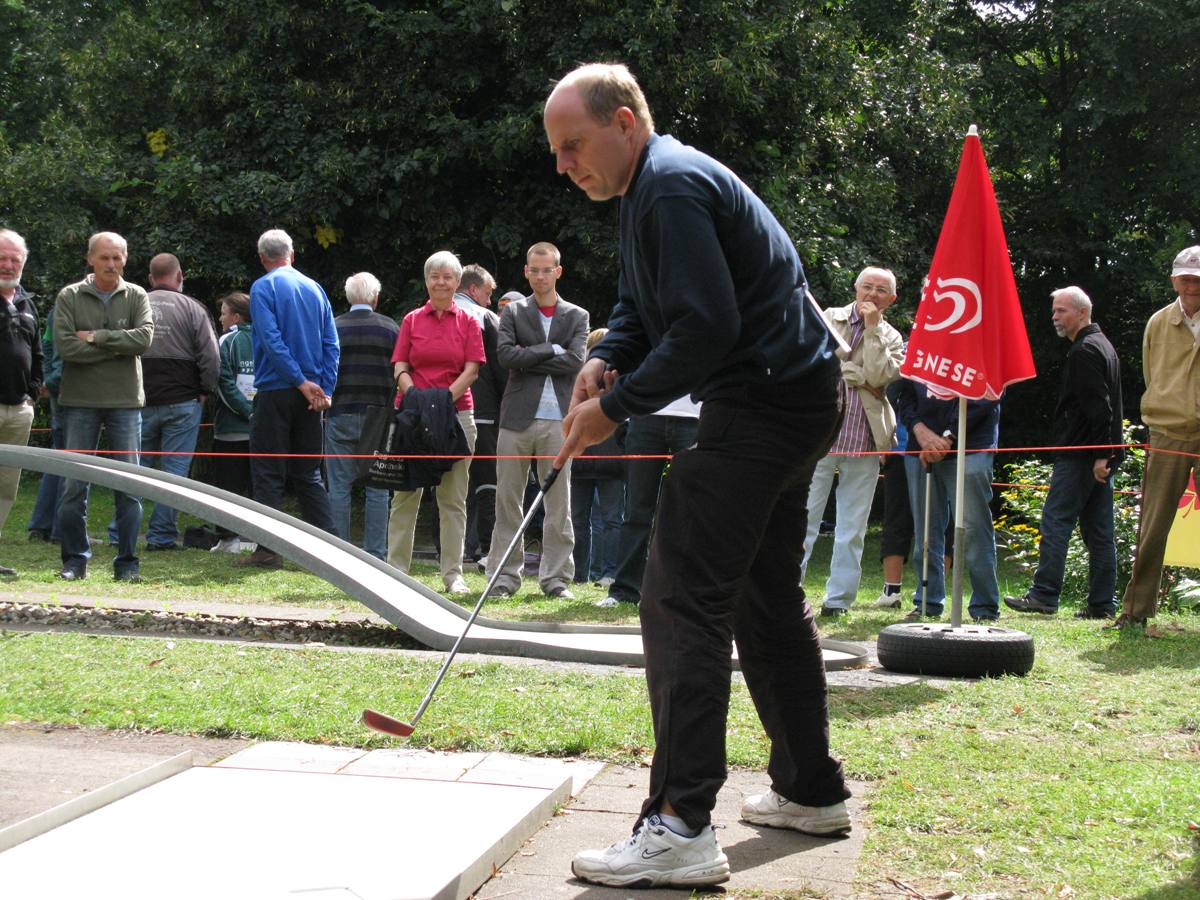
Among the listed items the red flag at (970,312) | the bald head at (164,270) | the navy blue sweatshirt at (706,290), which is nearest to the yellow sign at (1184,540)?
the red flag at (970,312)

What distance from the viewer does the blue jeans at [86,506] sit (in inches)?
362

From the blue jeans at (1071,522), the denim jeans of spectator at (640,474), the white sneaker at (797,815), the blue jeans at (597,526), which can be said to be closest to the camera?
the white sneaker at (797,815)

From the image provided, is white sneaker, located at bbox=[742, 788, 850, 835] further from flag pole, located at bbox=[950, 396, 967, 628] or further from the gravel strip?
the gravel strip

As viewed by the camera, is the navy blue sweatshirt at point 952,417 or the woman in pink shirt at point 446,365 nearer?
the navy blue sweatshirt at point 952,417

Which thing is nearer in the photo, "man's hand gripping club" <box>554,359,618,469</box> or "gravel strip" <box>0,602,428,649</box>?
"man's hand gripping club" <box>554,359,618,469</box>

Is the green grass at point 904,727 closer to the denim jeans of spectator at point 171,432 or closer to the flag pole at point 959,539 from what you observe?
the flag pole at point 959,539

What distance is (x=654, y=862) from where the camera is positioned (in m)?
3.40

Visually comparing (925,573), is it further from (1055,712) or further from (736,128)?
(736,128)

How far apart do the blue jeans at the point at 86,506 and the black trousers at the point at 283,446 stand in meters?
0.99

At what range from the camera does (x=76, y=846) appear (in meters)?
3.39

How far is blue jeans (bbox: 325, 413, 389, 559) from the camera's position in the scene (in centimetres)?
1058

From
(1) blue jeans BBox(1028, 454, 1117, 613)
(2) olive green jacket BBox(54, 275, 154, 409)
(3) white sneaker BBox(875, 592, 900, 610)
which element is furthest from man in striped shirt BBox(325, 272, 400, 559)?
(1) blue jeans BBox(1028, 454, 1117, 613)

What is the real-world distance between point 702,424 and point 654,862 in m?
1.15

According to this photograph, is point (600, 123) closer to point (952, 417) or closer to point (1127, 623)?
point (952, 417)
